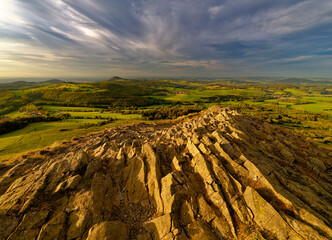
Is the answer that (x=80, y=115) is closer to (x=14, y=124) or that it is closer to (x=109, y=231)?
(x=14, y=124)

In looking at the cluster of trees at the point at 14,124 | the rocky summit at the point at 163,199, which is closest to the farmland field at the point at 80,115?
the cluster of trees at the point at 14,124

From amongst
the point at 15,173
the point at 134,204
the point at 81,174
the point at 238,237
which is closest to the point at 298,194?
the point at 238,237

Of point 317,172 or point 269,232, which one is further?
point 317,172

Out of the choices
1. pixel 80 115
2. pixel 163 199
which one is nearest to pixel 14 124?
pixel 80 115

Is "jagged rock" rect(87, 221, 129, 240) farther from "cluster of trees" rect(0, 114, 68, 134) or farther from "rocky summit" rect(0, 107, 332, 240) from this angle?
"cluster of trees" rect(0, 114, 68, 134)

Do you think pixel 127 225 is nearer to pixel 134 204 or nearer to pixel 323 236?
pixel 134 204

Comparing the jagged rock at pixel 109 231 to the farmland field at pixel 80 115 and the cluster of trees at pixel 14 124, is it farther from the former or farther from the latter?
the cluster of trees at pixel 14 124

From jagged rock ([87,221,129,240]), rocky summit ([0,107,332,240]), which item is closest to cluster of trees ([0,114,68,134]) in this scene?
rocky summit ([0,107,332,240])

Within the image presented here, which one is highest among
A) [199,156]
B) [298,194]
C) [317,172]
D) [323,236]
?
[199,156]

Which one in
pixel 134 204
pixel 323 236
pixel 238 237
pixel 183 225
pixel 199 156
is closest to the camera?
pixel 323 236
